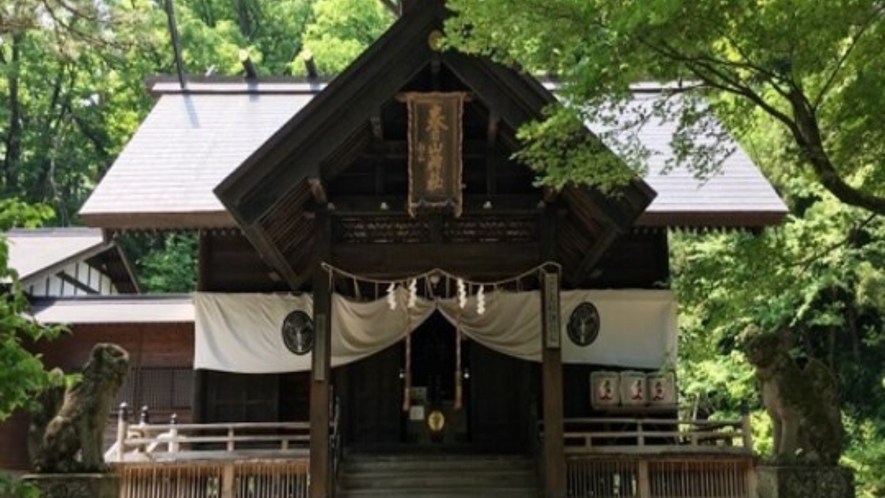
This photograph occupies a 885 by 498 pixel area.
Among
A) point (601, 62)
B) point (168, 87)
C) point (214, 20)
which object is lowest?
point (601, 62)

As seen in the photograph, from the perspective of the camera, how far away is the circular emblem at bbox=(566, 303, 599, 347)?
13.0 meters

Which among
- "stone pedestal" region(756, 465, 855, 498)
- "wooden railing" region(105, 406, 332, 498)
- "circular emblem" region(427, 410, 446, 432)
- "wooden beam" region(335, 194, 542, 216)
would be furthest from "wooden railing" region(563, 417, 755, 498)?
"stone pedestal" region(756, 465, 855, 498)

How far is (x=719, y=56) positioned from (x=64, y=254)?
59.5ft

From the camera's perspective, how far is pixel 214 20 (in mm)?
33000

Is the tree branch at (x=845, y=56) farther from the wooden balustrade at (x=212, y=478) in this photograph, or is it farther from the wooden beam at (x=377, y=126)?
the wooden balustrade at (x=212, y=478)

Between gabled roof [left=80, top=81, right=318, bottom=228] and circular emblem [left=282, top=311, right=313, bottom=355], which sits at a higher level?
gabled roof [left=80, top=81, right=318, bottom=228]

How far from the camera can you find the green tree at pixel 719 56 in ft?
21.8

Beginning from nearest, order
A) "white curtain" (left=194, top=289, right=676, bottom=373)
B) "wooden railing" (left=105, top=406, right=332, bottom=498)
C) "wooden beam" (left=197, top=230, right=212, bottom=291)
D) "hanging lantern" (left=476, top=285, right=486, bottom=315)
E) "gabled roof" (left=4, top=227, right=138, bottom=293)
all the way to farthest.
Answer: "hanging lantern" (left=476, top=285, right=486, bottom=315), "wooden railing" (left=105, top=406, right=332, bottom=498), "white curtain" (left=194, top=289, right=676, bottom=373), "wooden beam" (left=197, top=230, right=212, bottom=291), "gabled roof" (left=4, top=227, right=138, bottom=293)

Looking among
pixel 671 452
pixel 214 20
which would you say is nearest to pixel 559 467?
pixel 671 452

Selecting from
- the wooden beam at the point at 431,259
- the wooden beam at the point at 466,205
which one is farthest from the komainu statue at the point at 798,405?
the wooden beam at the point at 466,205

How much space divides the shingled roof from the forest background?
66 centimetres

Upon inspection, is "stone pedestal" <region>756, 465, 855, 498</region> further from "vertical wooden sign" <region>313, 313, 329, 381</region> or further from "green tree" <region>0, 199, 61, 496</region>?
"green tree" <region>0, 199, 61, 496</region>

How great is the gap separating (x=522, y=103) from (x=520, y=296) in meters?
3.47

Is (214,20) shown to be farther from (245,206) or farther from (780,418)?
(780,418)
